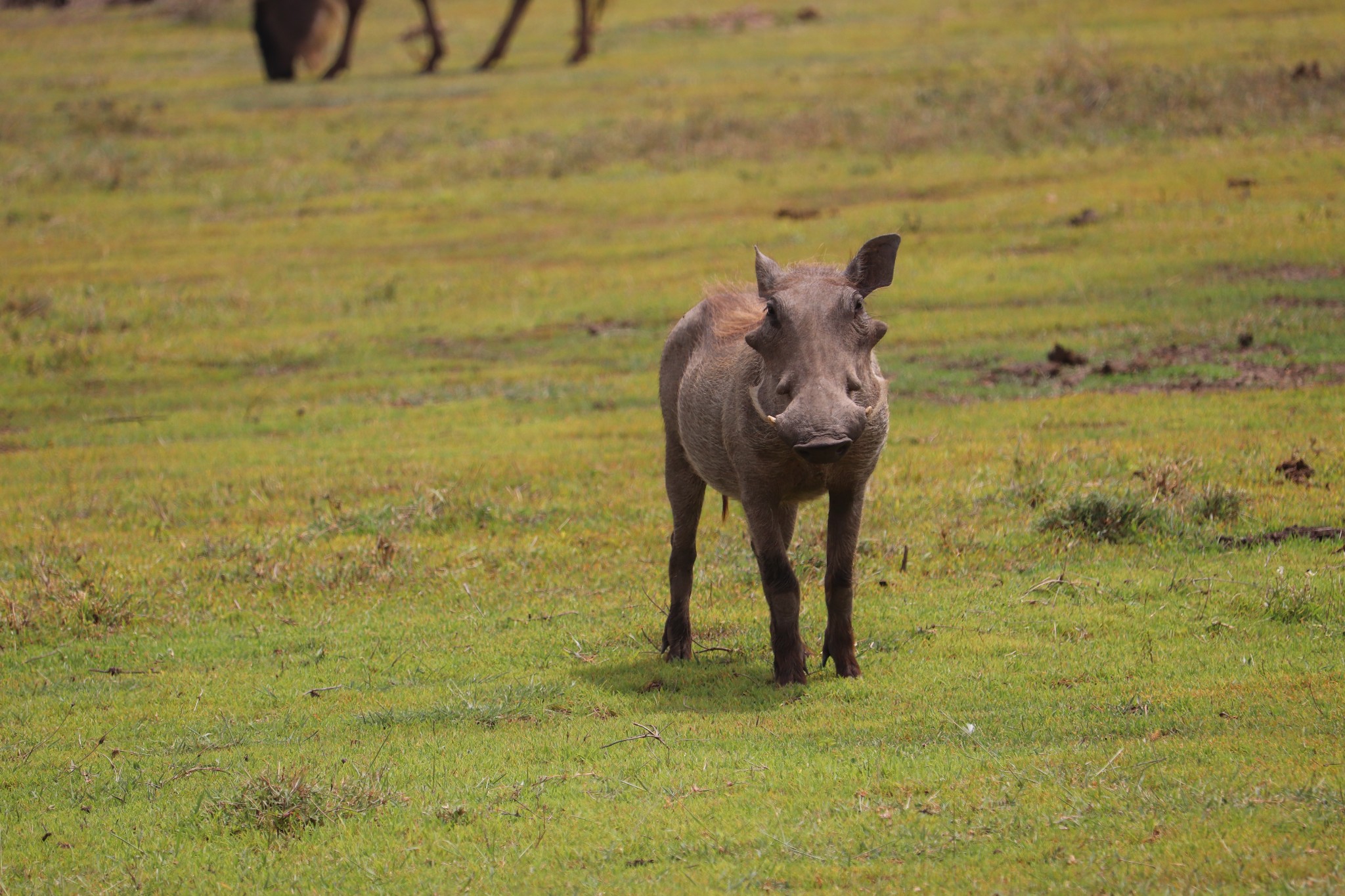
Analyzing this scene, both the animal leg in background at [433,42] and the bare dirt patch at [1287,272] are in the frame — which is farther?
the animal leg in background at [433,42]

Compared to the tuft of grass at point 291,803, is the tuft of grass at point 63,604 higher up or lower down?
lower down

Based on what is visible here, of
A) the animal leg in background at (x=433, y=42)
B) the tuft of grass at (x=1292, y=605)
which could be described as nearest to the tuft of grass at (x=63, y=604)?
the tuft of grass at (x=1292, y=605)

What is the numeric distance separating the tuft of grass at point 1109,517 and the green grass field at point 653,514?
0.03m

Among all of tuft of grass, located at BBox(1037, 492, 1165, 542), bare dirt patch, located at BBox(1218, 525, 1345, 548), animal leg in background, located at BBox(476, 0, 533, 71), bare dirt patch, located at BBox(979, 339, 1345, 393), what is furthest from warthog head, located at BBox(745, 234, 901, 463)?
animal leg in background, located at BBox(476, 0, 533, 71)

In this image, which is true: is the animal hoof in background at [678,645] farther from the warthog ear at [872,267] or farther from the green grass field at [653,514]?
the warthog ear at [872,267]

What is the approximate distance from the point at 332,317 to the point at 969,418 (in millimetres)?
9905

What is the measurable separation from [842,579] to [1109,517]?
300 centimetres

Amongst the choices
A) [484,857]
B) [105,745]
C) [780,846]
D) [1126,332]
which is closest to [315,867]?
[484,857]

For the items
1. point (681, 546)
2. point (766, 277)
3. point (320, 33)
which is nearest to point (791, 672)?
point (681, 546)

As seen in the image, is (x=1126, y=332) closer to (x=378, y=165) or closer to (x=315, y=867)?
(x=315, y=867)

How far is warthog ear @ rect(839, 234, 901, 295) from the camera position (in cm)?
714

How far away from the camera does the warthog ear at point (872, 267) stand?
281 inches

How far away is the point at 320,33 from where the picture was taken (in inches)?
1897

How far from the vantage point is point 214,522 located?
11773 mm
